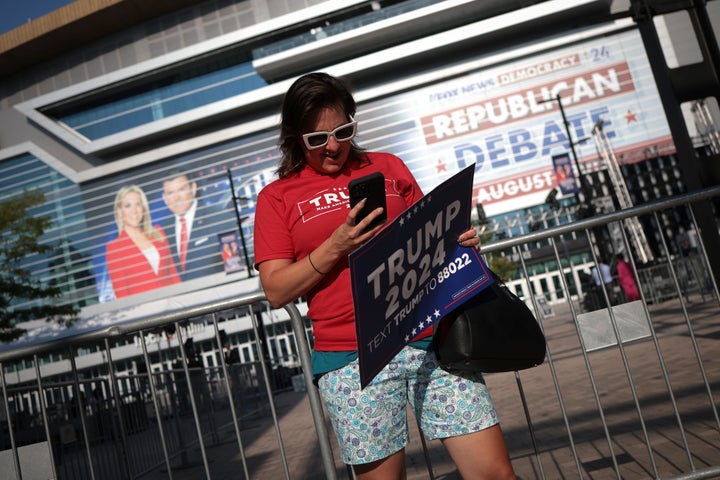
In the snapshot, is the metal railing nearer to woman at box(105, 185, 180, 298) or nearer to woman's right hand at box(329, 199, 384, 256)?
woman's right hand at box(329, 199, 384, 256)

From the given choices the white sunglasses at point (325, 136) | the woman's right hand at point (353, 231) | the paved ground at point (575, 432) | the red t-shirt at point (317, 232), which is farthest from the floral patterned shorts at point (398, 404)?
the paved ground at point (575, 432)

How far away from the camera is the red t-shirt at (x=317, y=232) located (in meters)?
2.08

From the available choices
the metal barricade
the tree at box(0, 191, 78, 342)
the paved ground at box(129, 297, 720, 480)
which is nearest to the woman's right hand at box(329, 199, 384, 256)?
the metal barricade

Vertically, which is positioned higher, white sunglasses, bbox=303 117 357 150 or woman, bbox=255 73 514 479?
white sunglasses, bbox=303 117 357 150

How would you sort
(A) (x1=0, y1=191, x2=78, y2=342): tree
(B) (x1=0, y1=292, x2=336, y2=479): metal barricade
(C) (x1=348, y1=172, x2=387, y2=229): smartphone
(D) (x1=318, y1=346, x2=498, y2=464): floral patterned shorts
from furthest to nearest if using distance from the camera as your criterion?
1. (A) (x1=0, y1=191, x2=78, y2=342): tree
2. (B) (x1=0, y1=292, x2=336, y2=479): metal barricade
3. (D) (x1=318, y1=346, x2=498, y2=464): floral patterned shorts
4. (C) (x1=348, y1=172, x2=387, y2=229): smartphone

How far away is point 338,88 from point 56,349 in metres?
2.06

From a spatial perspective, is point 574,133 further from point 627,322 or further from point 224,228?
point 627,322

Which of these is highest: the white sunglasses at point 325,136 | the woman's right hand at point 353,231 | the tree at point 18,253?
the tree at point 18,253

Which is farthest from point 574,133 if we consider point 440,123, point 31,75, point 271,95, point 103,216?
point 31,75

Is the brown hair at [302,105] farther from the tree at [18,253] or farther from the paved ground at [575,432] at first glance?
the tree at [18,253]

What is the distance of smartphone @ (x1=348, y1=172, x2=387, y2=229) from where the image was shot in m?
1.81

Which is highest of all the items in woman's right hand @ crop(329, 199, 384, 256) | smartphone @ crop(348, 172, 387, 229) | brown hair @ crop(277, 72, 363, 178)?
brown hair @ crop(277, 72, 363, 178)

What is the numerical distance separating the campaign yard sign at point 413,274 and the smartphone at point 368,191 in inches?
3.1

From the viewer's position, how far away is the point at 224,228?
54.9 metres
